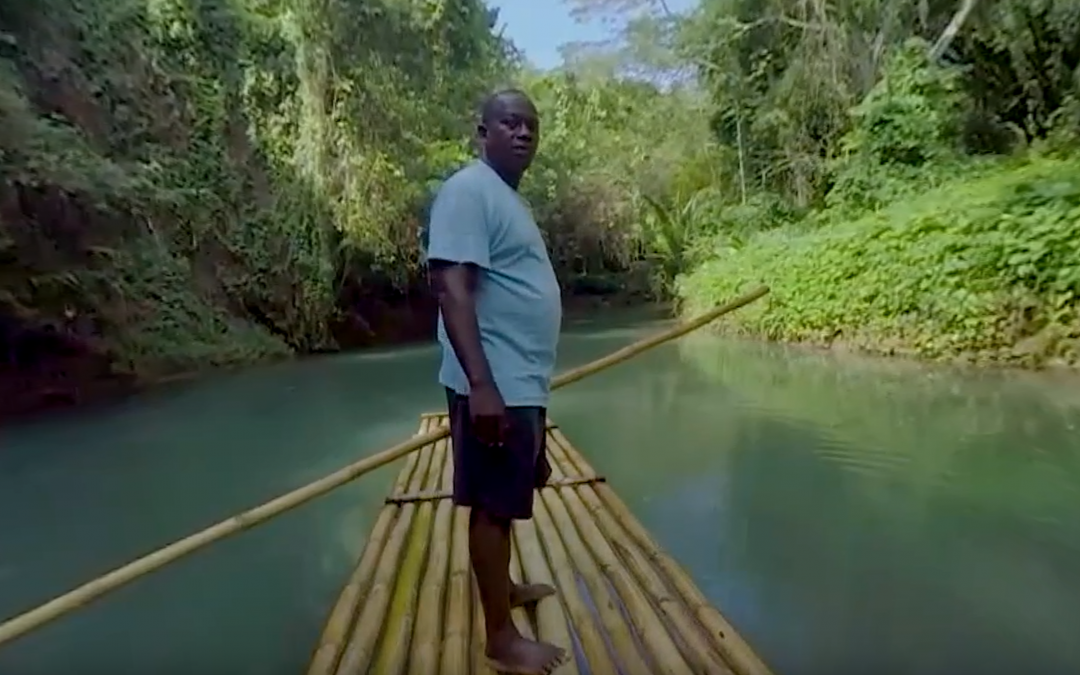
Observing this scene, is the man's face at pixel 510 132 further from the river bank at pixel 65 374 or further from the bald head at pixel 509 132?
the river bank at pixel 65 374

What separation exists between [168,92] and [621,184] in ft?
22.7

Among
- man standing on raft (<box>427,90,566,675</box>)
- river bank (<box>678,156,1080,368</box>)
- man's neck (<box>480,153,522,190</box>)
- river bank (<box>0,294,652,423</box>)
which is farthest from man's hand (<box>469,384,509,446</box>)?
river bank (<box>0,294,652,423</box>)

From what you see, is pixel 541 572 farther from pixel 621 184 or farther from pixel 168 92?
pixel 621 184

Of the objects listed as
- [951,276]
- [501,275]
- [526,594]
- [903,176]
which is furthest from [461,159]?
[501,275]

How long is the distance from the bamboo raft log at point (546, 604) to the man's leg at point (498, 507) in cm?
5

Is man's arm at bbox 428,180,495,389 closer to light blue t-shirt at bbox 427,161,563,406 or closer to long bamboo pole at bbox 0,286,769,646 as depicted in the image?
light blue t-shirt at bbox 427,161,563,406

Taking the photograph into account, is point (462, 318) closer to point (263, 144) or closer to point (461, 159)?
point (263, 144)

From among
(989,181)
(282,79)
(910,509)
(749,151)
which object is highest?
(282,79)

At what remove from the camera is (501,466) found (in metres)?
1.38

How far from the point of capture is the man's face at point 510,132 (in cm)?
144

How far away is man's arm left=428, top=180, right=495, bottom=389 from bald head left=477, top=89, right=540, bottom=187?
4.7 inches

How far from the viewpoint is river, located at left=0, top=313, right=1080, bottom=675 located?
2.01 meters

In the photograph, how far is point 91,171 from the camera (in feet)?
17.9

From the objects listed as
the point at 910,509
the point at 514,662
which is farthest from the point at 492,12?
the point at 514,662
